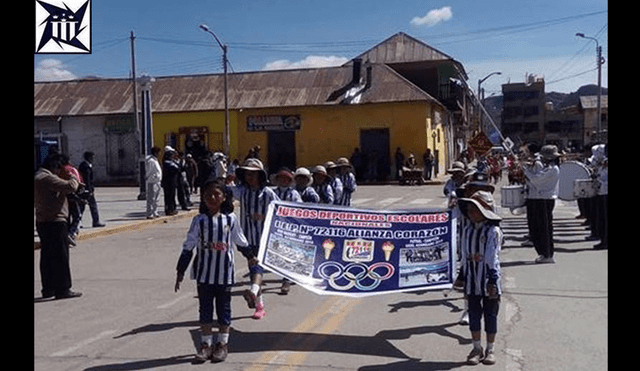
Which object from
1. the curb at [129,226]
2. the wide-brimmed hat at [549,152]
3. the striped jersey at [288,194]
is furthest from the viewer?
the curb at [129,226]

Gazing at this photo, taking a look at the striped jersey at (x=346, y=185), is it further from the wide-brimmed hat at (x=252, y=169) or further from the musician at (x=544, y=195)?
the wide-brimmed hat at (x=252, y=169)

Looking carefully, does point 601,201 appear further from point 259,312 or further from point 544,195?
point 259,312

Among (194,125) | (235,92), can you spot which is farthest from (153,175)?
(235,92)

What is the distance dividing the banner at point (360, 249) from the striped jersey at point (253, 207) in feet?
2.57

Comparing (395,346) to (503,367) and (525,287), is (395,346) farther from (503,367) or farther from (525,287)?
(525,287)

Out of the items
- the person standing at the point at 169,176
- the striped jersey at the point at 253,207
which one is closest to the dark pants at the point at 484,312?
the striped jersey at the point at 253,207

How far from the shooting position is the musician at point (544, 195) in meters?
12.2

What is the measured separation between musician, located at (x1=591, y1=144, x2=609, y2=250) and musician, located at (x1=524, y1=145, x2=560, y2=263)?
6.88 feet

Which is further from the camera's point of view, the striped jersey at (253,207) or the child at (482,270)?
the striped jersey at (253,207)

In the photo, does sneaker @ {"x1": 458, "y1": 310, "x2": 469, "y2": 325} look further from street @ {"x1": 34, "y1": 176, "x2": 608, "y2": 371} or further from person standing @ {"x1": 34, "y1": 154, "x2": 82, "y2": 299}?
person standing @ {"x1": 34, "y1": 154, "x2": 82, "y2": 299}

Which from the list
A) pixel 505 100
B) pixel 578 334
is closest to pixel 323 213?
pixel 578 334

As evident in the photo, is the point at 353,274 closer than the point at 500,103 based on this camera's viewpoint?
Yes

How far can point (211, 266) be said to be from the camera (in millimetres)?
6852

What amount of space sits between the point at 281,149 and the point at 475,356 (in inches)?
1422
